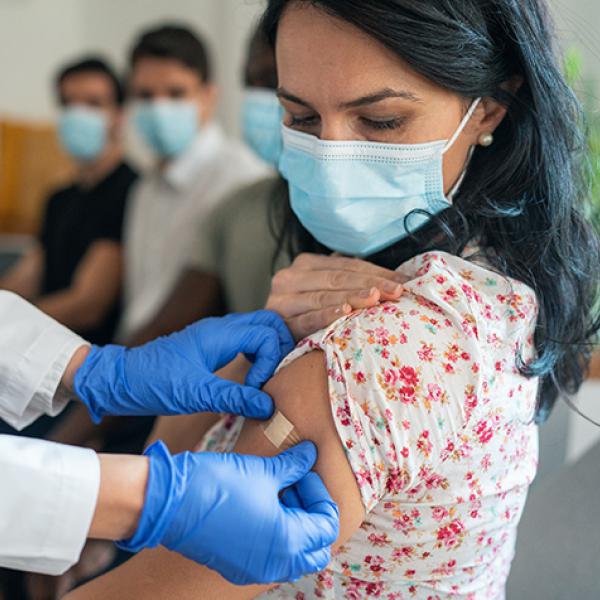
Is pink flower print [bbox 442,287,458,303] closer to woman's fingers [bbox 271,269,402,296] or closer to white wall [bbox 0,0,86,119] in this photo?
woman's fingers [bbox 271,269,402,296]

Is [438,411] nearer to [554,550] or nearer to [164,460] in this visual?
[164,460]

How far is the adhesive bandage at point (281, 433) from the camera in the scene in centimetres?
98

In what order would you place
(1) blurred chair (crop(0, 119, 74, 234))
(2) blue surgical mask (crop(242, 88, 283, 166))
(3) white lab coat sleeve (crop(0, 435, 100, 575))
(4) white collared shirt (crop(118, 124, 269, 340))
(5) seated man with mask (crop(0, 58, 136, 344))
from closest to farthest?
(3) white lab coat sleeve (crop(0, 435, 100, 575)) < (2) blue surgical mask (crop(242, 88, 283, 166)) < (4) white collared shirt (crop(118, 124, 269, 340)) < (5) seated man with mask (crop(0, 58, 136, 344)) < (1) blurred chair (crop(0, 119, 74, 234))

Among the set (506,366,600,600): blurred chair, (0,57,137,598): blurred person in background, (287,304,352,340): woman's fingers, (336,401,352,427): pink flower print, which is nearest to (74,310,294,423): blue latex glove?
(287,304,352,340): woman's fingers

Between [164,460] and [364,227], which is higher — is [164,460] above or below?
below

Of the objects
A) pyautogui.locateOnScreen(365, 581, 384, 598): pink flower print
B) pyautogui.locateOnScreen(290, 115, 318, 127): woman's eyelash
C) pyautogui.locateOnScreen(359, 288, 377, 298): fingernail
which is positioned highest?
pyautogui.locateOnScreen(290, 115, 318, 127): woman's eyelash

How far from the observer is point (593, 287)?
1.21 metres

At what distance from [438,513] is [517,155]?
490 mm

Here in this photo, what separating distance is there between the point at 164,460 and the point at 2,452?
16cm

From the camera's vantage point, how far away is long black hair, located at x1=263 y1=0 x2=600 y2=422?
40.3 inches

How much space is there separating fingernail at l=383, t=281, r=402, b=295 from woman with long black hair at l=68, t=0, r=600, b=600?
0.05 ft

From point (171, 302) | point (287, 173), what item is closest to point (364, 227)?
point (287, 173)

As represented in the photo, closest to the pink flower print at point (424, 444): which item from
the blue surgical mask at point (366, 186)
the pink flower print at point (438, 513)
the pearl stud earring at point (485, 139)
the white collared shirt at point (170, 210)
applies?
the pink flower print at point (438, 513)

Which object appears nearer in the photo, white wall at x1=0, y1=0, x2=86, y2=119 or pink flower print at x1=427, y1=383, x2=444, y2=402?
pink flower print at x1=427, y1=383, x2=444, y2=402
